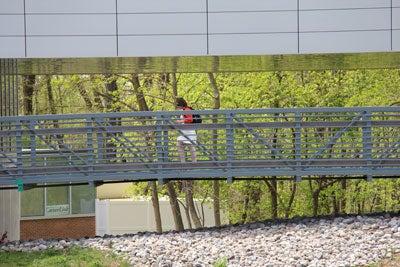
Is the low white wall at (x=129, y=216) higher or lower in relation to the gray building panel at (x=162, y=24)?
lower

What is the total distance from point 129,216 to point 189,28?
108 ft

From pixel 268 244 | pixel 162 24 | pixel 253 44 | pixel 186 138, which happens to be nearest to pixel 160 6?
pixel 162 24

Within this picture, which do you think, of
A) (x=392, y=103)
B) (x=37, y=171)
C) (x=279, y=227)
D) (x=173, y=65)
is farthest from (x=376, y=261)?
(x=392, y=103)

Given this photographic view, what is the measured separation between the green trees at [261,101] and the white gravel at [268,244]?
50.8 feet

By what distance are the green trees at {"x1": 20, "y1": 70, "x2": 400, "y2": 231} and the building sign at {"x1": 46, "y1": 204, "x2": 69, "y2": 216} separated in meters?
5.53

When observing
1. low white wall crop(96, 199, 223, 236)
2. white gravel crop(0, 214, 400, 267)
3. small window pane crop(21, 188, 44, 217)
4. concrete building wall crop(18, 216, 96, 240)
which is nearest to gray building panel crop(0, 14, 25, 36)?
white gravel crop(0, 214, 400, 267)

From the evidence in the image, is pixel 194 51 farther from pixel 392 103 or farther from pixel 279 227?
pixel 392 103

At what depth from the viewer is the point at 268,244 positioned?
20.7 meters

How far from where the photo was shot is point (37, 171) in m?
24.1

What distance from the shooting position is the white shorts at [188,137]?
24059mm

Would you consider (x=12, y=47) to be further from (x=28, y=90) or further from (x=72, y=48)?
(x=28, y=90)

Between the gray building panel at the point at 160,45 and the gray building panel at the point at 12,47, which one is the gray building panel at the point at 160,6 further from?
the gray building panel at the point at 12,47

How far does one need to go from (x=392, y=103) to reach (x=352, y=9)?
1222 cm

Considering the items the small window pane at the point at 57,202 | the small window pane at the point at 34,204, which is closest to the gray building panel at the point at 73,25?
the small window pane at the point at 57,202
